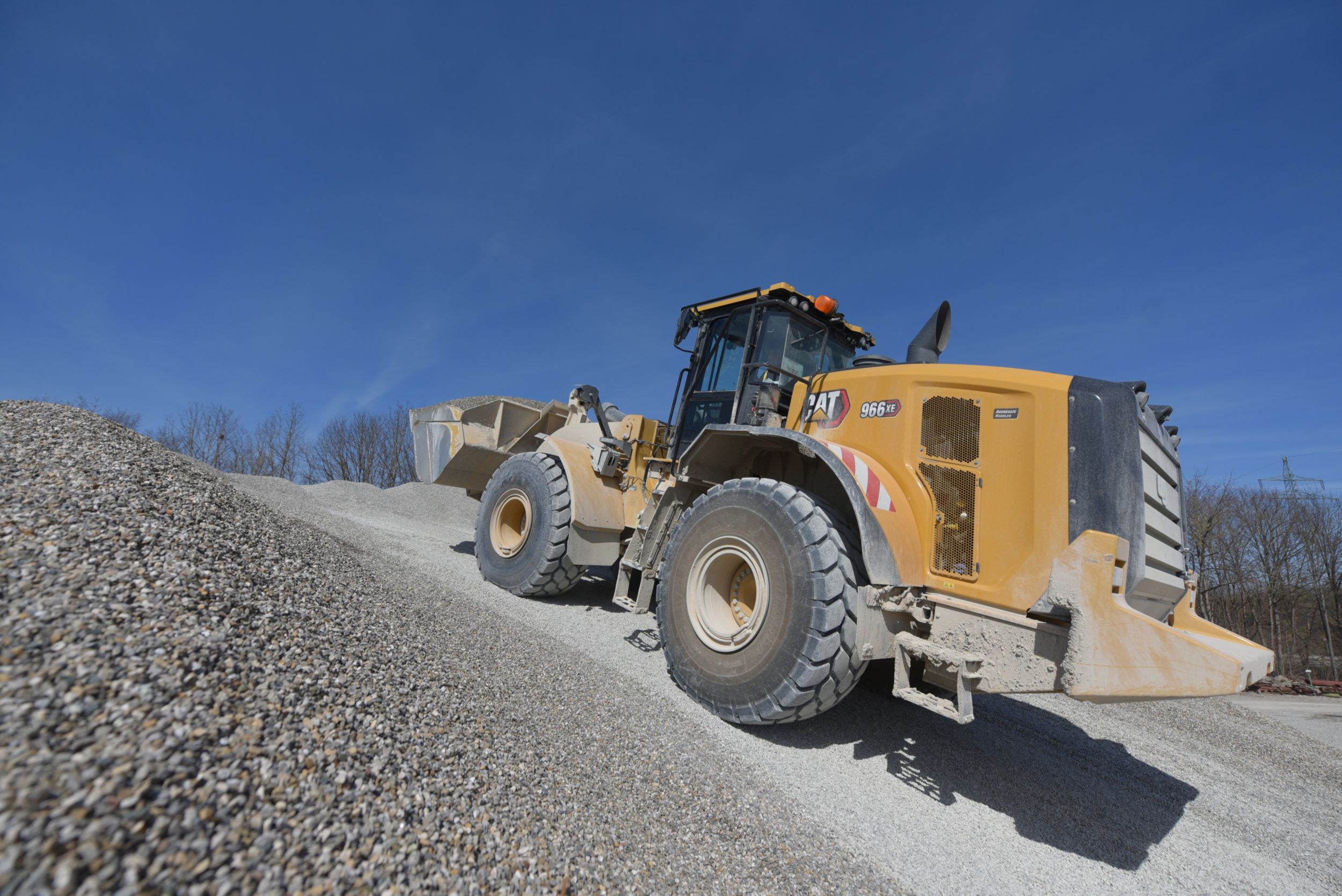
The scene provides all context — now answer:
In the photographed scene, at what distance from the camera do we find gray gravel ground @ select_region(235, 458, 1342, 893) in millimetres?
2434

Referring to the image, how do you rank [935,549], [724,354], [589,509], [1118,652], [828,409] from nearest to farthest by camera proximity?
[1118,652] → [935,549] → [828,409] → [724,354] → [589,509]

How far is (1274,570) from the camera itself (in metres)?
18.2

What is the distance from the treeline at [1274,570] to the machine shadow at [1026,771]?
18.3m

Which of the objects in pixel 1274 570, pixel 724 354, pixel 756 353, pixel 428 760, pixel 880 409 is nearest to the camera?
pixel 428 760

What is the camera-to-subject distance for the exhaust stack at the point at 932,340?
372cm

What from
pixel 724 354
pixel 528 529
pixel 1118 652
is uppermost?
pixel 724 354

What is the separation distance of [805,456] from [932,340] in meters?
1.09

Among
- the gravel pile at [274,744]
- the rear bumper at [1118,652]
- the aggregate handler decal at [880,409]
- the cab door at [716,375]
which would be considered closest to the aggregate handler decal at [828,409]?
the aggregate handler decal at [880,409]

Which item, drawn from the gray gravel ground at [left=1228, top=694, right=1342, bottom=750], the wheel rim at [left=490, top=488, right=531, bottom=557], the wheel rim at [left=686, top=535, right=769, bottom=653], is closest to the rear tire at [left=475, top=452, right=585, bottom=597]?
the wheel rim at [left=490, top=488, right=531, bottom=557]

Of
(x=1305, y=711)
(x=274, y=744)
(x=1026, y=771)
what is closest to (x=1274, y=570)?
(x=1305, y=711)

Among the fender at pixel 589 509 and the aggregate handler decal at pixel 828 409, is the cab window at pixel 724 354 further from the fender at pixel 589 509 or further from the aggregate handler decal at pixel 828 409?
the fender at pixel 589 509

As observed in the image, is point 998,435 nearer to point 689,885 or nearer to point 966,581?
point 966,581

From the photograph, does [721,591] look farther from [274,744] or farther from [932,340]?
[274,744]

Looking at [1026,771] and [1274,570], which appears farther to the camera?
[1274,570]
